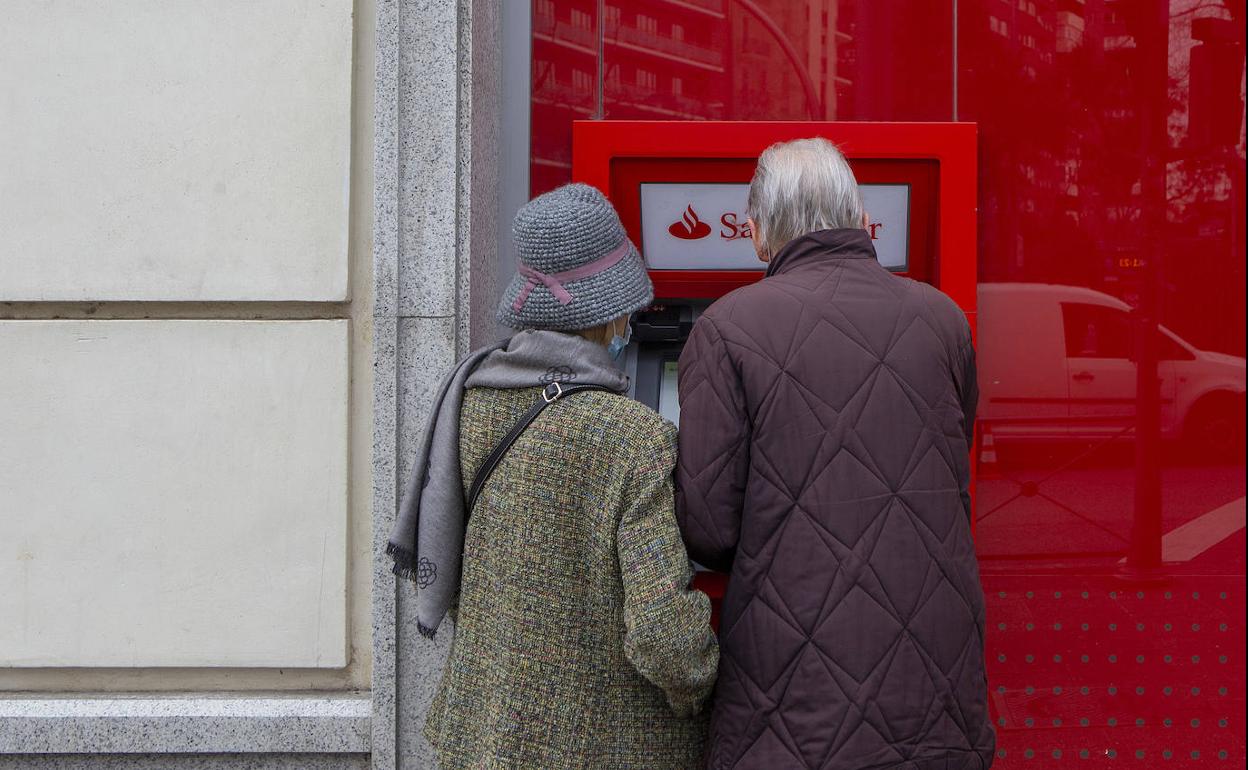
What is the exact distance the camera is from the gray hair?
192 centimetres

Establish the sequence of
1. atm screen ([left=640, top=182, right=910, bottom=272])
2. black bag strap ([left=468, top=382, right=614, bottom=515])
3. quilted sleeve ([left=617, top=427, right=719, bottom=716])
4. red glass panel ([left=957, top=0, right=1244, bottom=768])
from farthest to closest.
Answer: red glass panel ([left=957, top=0, right=1244, bottom=768]) → atm screen ([left=640, top=182, right=910, bottom=272]) → black bag strap ([left=468, top=382, right=614, bottom=515]) → quilted sleeve ([left=617, top=427, right=719, bottom=716])

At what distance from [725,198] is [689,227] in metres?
0.10

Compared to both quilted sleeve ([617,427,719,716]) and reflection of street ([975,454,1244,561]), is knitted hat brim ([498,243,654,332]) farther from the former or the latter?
reflection of street ([975,454,1244,561])

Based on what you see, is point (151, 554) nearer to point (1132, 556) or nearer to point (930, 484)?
point (930, 484)

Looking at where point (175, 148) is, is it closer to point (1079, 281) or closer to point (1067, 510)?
point (1079, 281)

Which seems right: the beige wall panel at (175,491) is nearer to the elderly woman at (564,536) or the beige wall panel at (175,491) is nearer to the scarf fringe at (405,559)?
the scarf fringe at (405,559)

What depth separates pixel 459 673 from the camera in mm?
1934

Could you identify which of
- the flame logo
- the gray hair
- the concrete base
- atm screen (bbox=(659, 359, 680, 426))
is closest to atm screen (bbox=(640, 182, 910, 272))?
the flame logo

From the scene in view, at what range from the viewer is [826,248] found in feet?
6.18

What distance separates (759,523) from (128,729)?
5.99 feet

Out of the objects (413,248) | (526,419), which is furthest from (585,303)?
(413,248)

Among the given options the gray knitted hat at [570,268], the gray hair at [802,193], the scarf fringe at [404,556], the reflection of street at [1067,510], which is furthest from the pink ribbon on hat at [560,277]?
the reflection of street at [1067,510]

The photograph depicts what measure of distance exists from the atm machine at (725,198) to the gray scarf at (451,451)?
1.87 ft

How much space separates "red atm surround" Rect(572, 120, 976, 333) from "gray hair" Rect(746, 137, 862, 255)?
1.74 ft
